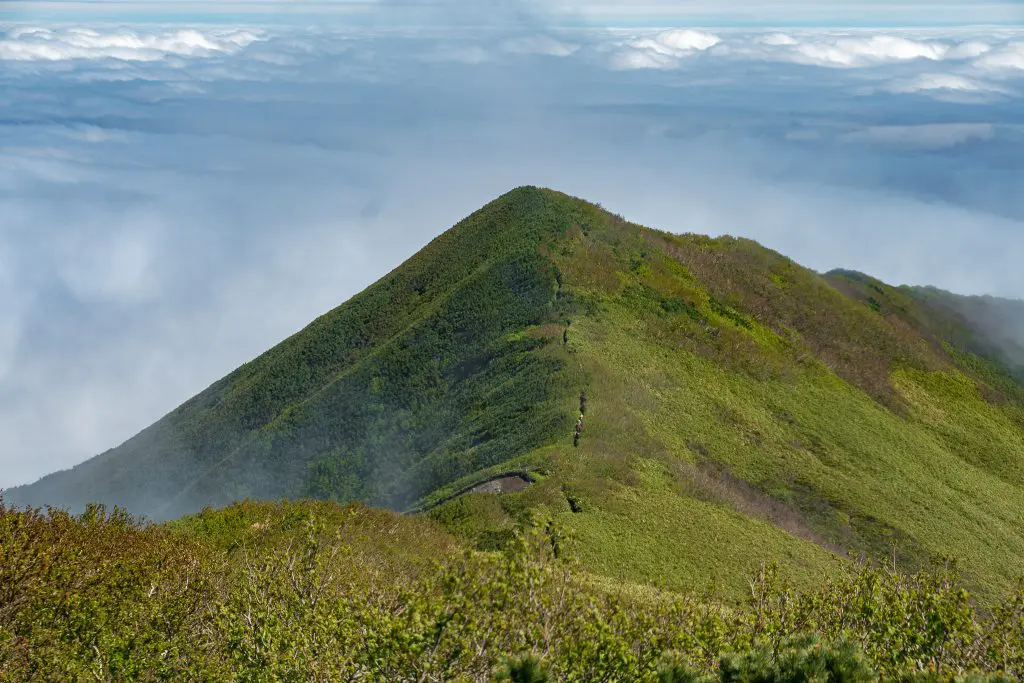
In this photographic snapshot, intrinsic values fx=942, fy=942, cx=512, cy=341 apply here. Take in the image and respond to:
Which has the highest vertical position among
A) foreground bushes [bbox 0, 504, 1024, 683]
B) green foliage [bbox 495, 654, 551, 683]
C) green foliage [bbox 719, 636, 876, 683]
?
green foliage [bbox 719, 636, 876, 683]

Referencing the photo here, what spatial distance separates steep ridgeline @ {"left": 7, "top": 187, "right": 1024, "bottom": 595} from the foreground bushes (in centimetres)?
716

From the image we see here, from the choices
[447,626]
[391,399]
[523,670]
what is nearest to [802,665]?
[523,670]

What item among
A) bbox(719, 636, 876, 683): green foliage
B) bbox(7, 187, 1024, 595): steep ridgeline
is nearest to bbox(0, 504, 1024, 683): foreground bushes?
bbox(719, 636, 876, 683): green foliage

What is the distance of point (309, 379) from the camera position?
10219 cm

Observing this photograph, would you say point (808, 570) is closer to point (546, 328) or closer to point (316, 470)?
point (546, 328)

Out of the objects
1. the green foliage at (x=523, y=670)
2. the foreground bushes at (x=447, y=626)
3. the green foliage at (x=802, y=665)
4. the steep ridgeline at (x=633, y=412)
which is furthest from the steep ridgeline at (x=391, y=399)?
the green foliage at (x=802, y=665)

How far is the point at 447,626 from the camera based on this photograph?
21.8 metres

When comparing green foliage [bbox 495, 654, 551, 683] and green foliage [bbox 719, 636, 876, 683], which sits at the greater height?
green foliage [bbox 719, 636, 876, 683]

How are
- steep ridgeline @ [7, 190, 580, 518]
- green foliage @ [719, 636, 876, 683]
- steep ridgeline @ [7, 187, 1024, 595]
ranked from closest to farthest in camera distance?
1. green foliage @ [719, 636, 876, 683]
2. steep ridgeline @ [7, 187, 1024, 595]
3. steep ridgeline @ [7, 190, 580, 518]

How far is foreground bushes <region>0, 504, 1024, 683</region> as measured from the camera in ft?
68.5

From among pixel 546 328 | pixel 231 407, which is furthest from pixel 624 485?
pixel 231 407

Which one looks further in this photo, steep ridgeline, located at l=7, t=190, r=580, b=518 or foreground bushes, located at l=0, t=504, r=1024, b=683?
steep ridgeline, located at l=7, t=190, r=580, b=518

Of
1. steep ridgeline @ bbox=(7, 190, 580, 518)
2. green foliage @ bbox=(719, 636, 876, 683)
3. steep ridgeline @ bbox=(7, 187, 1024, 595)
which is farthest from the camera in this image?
steep ridgeline @ bbox=(7, 190, 580, 518)

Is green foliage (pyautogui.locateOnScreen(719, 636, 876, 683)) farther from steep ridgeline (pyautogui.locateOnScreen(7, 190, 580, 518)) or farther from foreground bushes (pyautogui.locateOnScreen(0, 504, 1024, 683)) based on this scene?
steep ridgeline (pyautogui.locateOnScreen(7, 190, 580, 518))
